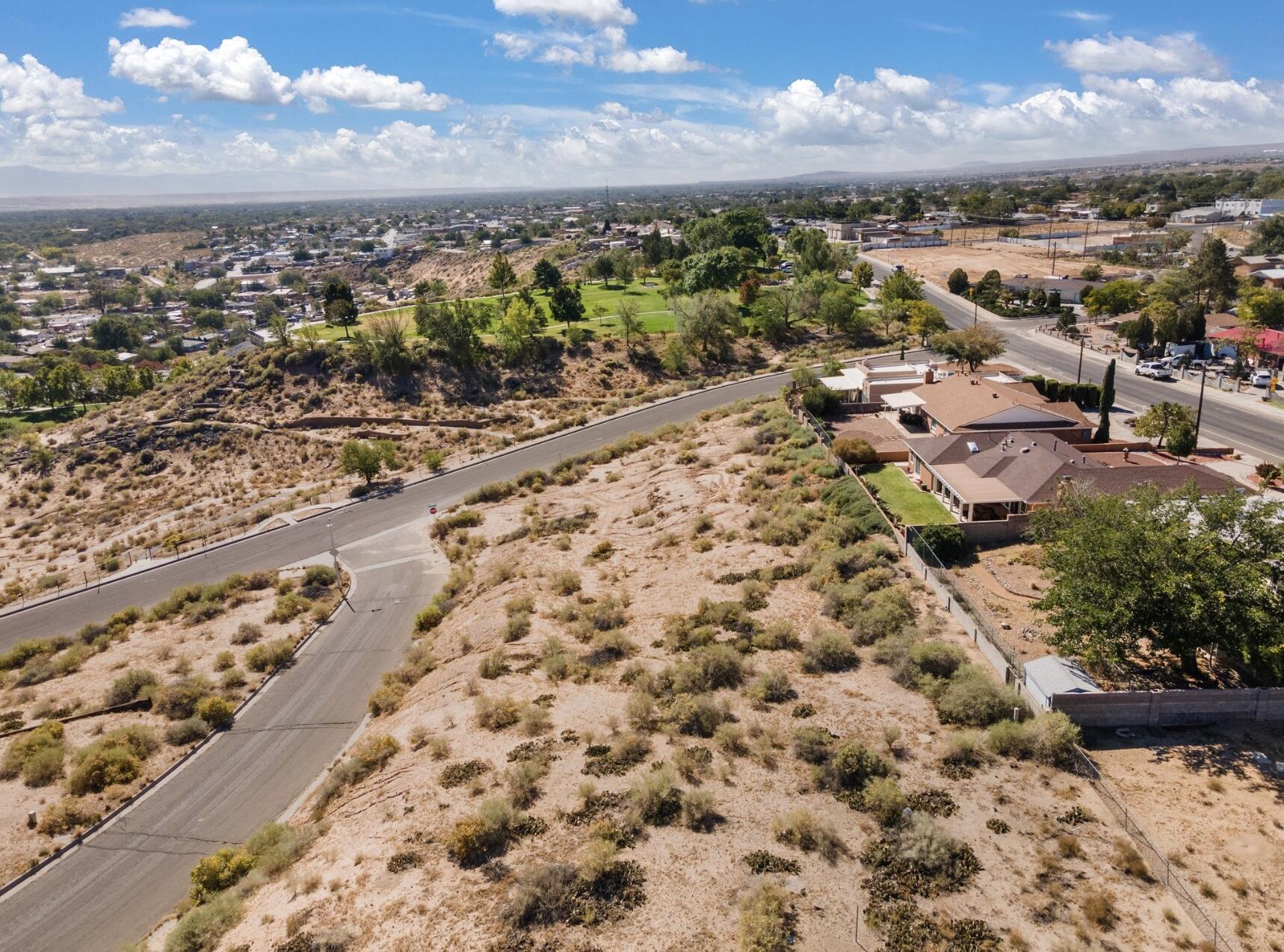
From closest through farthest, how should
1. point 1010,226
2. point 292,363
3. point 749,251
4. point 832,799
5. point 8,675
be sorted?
point 832,799 → point 8,675 → point 292,363 → point 749,251 → point 1010,226

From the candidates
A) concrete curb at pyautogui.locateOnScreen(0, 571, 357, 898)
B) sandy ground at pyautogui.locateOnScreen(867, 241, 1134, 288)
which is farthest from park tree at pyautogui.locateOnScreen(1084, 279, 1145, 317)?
concrete curb at pyautogui.locateOnScreen(0, 571, 357, 898)

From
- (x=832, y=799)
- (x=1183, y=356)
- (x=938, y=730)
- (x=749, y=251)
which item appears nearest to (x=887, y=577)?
(x=938, y=730)

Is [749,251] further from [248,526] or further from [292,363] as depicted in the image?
[248,526]

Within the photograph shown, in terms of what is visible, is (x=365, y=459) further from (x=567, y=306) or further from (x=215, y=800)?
(x=567, y=306)

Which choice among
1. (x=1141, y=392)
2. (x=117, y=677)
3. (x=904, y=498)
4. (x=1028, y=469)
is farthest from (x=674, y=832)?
(x=1141, y=392)

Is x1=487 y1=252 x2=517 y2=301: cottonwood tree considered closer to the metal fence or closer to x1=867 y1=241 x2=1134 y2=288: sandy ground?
x1=867 y1=241 x2=1134 y2=288: sandy ground

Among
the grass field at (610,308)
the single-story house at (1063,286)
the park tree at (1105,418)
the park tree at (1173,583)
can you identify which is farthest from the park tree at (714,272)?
the park tree at (1173,583)
